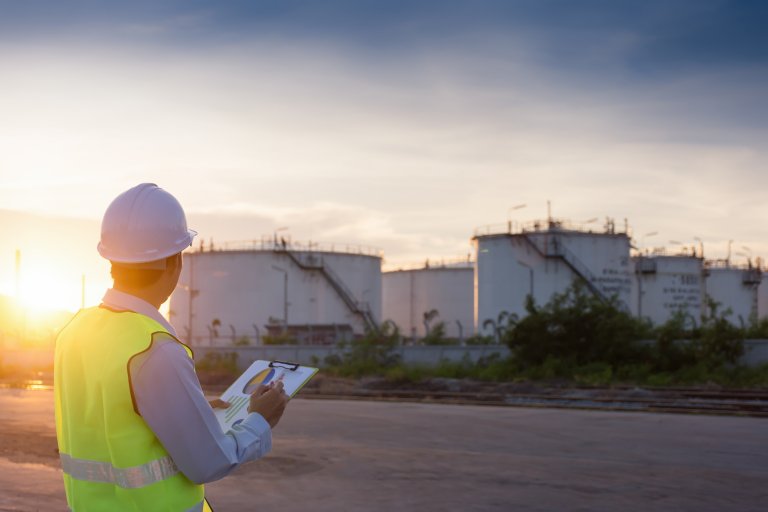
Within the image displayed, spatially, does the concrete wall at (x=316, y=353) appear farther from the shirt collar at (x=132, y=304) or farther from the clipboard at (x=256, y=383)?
the shirt collar at (x=132, y=304)

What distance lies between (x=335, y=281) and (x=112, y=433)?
189ft

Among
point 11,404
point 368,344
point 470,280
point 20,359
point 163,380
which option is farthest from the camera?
point 470,280

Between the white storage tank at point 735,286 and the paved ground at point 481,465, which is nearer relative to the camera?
the paved ground at point 481,465

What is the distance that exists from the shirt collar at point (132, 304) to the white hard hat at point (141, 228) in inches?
4.1

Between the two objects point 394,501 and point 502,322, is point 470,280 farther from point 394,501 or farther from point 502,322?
point 394,501

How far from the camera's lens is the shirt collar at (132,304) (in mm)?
2805

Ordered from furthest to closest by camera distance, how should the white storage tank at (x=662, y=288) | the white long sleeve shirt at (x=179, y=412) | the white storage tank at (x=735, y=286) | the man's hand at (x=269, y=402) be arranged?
the white storage tank at (x=735, y=286)
the white storage tank at (x=662, y=288)
the man's hand at (x=269, y=402)
the white long sleeve shirt at (x=179, y=412)

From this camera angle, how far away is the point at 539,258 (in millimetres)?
51312

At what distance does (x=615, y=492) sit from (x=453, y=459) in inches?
113

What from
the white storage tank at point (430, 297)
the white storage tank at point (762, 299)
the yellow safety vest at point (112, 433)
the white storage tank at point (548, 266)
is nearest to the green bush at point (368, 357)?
the white storage tank at point (548, 266)

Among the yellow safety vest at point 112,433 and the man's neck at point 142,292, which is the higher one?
the man's neck at point 142,292

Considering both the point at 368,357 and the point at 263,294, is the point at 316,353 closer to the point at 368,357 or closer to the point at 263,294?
the point at 368,357

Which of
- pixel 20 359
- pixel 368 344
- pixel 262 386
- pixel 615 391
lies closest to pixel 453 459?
pixel 262 386

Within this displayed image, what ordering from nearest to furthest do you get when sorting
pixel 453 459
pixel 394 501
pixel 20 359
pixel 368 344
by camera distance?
pixel 394 501 → pixel 453 459 → pixel 368 344 → pixel 20 359
